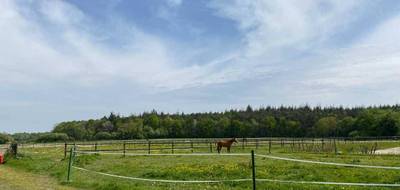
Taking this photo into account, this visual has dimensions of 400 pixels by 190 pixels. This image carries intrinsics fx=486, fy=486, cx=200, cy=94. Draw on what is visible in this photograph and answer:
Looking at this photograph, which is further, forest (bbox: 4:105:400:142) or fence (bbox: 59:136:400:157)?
forest (bbox: 4:105:400:142)

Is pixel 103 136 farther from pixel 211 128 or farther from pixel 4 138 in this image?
pixel 4 138

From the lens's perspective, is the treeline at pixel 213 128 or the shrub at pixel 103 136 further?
the treeline at pixel 213 128

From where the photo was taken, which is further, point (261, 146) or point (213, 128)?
point (213, 128)

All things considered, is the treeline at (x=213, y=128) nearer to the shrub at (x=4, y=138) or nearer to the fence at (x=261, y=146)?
the shrub at (x=4, y=138)

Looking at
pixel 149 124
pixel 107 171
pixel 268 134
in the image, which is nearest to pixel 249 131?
pixel 268 134

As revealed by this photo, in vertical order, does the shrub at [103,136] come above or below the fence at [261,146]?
above

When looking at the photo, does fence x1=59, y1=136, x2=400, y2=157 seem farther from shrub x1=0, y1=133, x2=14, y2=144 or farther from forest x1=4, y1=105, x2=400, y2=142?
forest x1=4, y1=105, x2=400, y2=142

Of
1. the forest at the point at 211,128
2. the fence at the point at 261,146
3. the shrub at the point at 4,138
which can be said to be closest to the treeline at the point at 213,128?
the forest at the point at 211,128

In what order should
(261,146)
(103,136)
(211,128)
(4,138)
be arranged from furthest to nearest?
(211,128) < (103,136) < (4,138) < (261,146)

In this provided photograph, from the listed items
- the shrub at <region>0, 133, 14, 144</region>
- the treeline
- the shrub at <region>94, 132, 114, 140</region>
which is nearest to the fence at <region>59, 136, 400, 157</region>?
the shrub at <region>0, 133, 14, 144</region>

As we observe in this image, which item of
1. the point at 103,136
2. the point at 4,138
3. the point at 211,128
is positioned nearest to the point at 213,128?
the point at 211,128

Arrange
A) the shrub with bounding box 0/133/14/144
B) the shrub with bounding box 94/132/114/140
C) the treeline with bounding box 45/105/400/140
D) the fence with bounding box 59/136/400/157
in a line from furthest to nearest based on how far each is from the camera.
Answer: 1. the treeline with bounding box 45/105/400/140
2. the shrub with bounding box 94/132/114/140
3. the shrub with bounding box 0/133/14/144
4. the fence with bounding box 59/136/400/157

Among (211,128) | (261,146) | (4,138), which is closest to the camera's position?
(261,146)

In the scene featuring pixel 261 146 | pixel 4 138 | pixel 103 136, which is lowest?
pixel 261 146
